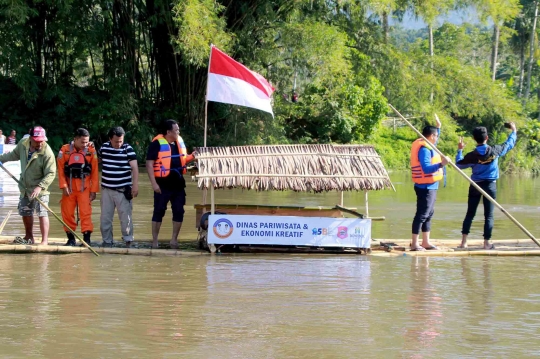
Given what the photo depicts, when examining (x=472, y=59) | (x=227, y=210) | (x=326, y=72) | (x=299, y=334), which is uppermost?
(x=472, y=59)

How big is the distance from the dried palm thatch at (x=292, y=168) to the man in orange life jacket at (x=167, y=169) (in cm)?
36

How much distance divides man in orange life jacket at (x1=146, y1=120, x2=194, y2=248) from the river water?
2.61 feet

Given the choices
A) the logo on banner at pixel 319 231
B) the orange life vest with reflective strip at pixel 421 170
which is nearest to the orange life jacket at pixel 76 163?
the logo on banner at pixel 319 231

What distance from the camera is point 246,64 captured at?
28.0 m

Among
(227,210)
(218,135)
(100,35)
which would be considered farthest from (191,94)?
(227,210)

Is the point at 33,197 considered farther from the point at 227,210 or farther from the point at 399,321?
the point at 399,321

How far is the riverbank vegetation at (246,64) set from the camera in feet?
89.0

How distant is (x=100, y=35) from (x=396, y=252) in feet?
65.7

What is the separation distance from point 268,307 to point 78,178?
373 cm

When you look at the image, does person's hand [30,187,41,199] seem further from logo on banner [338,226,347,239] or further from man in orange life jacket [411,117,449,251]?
man in orange life jacket [411,117,449,251]

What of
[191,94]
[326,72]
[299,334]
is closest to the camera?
[299,334]

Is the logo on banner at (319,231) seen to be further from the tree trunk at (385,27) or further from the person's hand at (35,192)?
the tree trunk at (385,27)

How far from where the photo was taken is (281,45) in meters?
28.2

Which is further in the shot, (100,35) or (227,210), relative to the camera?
(100,35)
